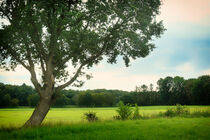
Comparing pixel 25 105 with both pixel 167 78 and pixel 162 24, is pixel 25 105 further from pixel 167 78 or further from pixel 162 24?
pixel 162 24

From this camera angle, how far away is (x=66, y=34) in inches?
496

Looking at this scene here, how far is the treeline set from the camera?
91.3m

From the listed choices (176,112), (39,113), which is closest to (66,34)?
(39,113)

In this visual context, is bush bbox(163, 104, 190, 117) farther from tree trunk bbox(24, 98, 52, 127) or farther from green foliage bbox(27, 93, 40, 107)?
green foliage bbox(27, 93, 40, 107)

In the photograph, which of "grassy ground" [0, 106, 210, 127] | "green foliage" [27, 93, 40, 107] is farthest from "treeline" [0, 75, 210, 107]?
"grassy ground" [0, 106, 210, 127]

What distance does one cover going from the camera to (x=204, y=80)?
308ft

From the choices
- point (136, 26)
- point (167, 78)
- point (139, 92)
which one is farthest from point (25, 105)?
point (136, 26)

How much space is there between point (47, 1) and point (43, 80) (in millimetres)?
6117

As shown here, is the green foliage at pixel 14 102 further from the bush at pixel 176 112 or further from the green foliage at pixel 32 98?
the bush at pixel 176 112

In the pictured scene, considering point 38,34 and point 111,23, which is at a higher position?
point 111,23

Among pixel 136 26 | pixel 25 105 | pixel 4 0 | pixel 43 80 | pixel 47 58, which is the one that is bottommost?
pixel 25 105

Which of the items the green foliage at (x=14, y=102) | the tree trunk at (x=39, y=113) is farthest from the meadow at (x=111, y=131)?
the green foliage at (x=14, y=102)

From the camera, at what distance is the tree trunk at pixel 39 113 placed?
12466 mm

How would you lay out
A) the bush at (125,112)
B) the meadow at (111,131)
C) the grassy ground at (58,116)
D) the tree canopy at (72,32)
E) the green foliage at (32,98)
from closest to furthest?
the meadow at (111,131), the tree canopy at (72,32), the grassy ground at (58,116), the bush at (125,112), the green foliage at (32,98)
